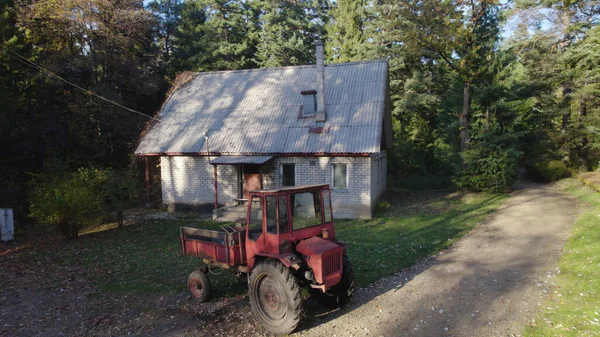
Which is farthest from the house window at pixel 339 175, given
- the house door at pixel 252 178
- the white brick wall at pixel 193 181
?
the white brick wall at pixel 193 181

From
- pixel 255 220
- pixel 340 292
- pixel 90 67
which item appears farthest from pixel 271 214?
pixel 90 67

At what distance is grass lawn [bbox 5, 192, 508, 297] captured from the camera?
9023 mm

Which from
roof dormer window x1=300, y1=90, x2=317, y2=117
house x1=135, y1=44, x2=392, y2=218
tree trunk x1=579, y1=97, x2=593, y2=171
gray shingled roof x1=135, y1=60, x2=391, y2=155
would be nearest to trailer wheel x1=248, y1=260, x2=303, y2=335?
house x1=135, y1=44, x2=392, y2=218

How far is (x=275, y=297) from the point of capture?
20.4 feet

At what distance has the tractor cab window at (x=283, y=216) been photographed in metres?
6.46

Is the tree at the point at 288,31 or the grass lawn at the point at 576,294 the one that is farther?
the tree at the point at 288,31

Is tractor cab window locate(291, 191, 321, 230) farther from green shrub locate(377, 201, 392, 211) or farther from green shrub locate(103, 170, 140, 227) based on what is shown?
green shrub locate(377, 201, 392, 211)

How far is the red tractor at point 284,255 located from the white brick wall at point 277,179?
8.79 metres

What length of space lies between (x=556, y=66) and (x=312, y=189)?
2704 centimetres

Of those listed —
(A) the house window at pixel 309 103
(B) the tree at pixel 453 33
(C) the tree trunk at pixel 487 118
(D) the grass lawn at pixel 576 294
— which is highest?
(B) the tree at pixel 453 33

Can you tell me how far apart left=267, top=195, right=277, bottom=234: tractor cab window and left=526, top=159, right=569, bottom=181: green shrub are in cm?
2407

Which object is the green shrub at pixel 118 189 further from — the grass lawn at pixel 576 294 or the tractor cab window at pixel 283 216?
the grass lawn at pixel 576 294

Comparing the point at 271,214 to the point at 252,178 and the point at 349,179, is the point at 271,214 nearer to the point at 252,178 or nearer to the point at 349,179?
the point at 349,179

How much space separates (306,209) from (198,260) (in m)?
5.12
